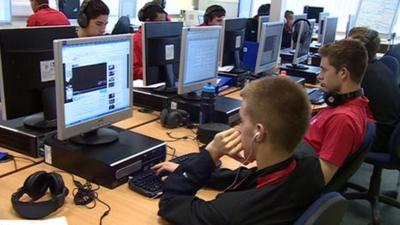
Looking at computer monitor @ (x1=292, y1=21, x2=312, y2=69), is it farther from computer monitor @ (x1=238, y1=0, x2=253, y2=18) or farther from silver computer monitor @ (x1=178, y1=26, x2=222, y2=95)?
computer monitor @ (x1=238, y1=0, x2=253, y2=18)

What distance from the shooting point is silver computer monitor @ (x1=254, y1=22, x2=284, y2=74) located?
10.5ft

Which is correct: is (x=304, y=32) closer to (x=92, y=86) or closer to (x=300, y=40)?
(x=300, y=40)

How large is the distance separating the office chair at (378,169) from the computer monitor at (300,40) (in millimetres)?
1378

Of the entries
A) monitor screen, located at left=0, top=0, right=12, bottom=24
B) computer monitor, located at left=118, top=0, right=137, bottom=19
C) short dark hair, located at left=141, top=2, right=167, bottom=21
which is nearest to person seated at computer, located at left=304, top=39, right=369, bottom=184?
short dark hair, located at left=141, top=2, right=167, bottom=21

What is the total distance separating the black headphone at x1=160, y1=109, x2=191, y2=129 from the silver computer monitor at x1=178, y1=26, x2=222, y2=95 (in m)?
0.13

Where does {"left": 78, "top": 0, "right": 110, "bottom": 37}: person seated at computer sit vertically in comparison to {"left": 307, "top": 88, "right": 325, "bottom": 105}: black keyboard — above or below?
above

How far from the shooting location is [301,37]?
3.88m

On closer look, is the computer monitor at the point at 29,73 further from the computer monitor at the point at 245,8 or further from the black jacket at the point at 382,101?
A: the computer monitor at the point at 245,8

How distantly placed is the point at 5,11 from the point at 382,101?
4167 millimetres

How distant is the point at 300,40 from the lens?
388 centimetres

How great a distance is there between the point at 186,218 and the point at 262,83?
460 mm

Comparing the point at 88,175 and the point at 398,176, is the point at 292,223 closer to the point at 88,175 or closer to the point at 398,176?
the point at 88,175

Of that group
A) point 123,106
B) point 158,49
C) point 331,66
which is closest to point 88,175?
point 123,106

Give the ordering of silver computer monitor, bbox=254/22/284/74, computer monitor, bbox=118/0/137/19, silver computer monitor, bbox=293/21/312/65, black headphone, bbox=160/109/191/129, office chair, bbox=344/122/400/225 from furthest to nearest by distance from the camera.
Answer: computer monitor, bbox=118/0/137/19
silver computer monitor, bbox=293/21/312/65
silver computer monitor, bbox=254/22/284/74
office chair, bbox=344/122/400/225
black headphone, bbox=160/109/191/129
